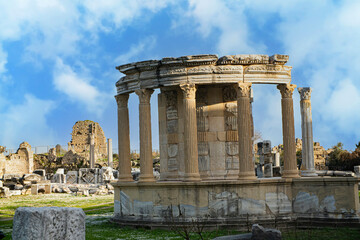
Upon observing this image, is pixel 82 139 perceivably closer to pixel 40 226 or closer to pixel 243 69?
pixel 243 69

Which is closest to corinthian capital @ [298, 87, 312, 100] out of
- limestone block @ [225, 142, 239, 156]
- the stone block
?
limestone block @ [225, 142, 239, 156]

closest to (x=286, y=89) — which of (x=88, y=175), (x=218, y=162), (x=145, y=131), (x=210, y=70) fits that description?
(x=210, y=70)

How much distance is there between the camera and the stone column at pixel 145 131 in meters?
17.2

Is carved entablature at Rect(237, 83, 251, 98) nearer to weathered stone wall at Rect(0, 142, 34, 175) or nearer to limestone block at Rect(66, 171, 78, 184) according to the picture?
limestone block at Rect(66, 171, 78, 184)

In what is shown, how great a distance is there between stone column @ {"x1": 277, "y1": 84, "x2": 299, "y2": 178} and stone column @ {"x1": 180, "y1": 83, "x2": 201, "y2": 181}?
3117 mm

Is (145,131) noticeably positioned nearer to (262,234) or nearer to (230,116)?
(230,116)

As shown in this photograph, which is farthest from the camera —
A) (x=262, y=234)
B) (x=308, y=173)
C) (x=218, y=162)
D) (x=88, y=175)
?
(x=88, y=175)

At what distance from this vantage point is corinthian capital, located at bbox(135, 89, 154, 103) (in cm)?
1739

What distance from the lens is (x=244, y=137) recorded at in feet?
54.5

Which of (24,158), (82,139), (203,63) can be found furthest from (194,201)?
(82,139)

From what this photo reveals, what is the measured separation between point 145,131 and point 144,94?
1.23 m

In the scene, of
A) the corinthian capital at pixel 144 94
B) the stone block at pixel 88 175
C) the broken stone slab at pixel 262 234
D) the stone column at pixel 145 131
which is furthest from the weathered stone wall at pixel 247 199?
the stone block at pixel 88 175

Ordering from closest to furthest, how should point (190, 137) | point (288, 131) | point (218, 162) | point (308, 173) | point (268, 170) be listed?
1. point (190, 137)
2. point (288, 131)
3. point (218, 162)
4. point (308, 173)
5. point (268, 170)

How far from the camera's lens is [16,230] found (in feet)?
26.0
